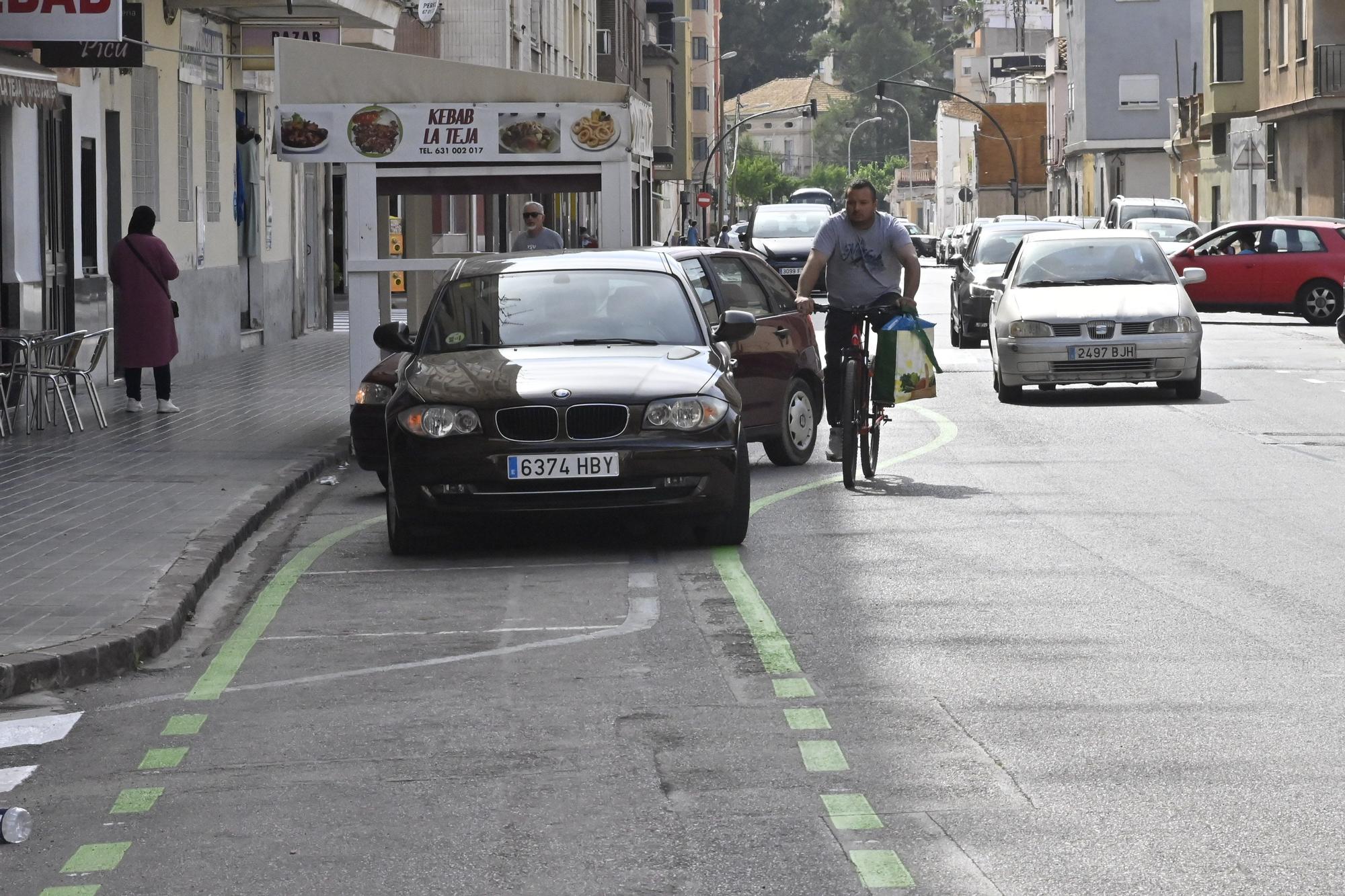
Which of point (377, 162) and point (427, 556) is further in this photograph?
point (377, 162)

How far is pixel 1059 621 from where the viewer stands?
8.65 metres

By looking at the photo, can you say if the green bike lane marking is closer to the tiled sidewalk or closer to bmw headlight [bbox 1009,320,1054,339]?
the tiled sidewalk

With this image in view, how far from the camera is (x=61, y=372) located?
17156 mm

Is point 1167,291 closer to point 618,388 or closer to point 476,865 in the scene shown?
point 618,388

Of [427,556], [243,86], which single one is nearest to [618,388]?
[427,556]

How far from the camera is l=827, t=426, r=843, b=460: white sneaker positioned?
1419cm

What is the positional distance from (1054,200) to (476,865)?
104938mm

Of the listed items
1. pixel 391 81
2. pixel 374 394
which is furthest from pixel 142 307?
pixel 374 394

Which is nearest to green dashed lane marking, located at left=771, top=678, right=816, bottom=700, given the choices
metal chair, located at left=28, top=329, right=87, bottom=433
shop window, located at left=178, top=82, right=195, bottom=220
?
metal chair, located at left=28, top=329, right=87, bottom=433

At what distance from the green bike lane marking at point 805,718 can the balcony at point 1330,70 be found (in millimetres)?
39943

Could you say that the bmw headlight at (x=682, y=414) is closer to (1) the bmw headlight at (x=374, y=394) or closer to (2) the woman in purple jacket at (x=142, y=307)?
(1) the bmw headlight at (x=374, y=394)

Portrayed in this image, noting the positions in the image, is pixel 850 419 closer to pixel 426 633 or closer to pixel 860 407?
pixel 860 407

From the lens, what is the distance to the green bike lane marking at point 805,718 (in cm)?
523

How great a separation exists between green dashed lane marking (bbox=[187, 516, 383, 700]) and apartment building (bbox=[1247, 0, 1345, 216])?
137ft
